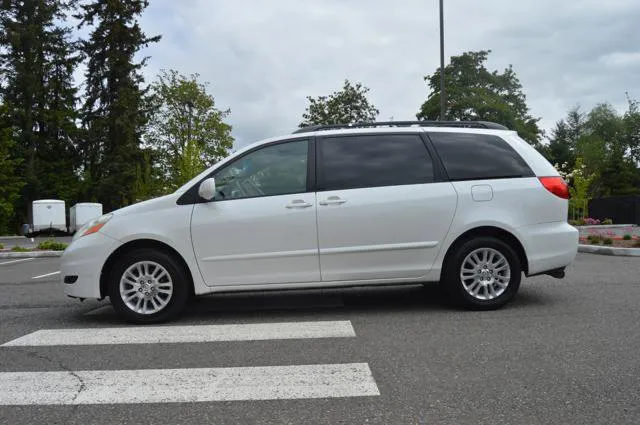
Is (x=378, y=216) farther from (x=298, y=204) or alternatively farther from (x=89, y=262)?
(x=89, y=262)

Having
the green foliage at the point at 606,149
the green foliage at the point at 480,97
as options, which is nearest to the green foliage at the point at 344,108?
the green foliage at the point at 480,97

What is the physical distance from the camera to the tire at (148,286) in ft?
17.8

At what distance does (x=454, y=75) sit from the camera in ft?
161

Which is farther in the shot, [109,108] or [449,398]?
[109,108]

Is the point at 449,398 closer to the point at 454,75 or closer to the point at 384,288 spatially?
the point at 384,288

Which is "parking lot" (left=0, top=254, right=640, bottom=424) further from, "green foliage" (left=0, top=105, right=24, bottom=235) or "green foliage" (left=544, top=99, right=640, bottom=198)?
"green foliage" (left=544, top=99, right=640, bottom=198)

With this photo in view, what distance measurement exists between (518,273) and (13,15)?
46735mm

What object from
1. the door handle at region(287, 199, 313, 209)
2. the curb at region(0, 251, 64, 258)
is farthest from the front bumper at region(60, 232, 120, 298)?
the curb at region(0, 251, 64, 258)

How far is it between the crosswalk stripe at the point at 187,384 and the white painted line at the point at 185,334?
2.83ft

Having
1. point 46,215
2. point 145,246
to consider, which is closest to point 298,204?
point 145,246

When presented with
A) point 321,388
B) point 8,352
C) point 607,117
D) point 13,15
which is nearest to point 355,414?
point 321,388

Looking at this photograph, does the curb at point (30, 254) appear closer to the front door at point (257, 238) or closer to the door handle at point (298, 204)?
the front door at point (257, 238)

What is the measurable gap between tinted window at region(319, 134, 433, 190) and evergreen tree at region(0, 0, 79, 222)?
134 ft

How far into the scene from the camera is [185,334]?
504 cm
